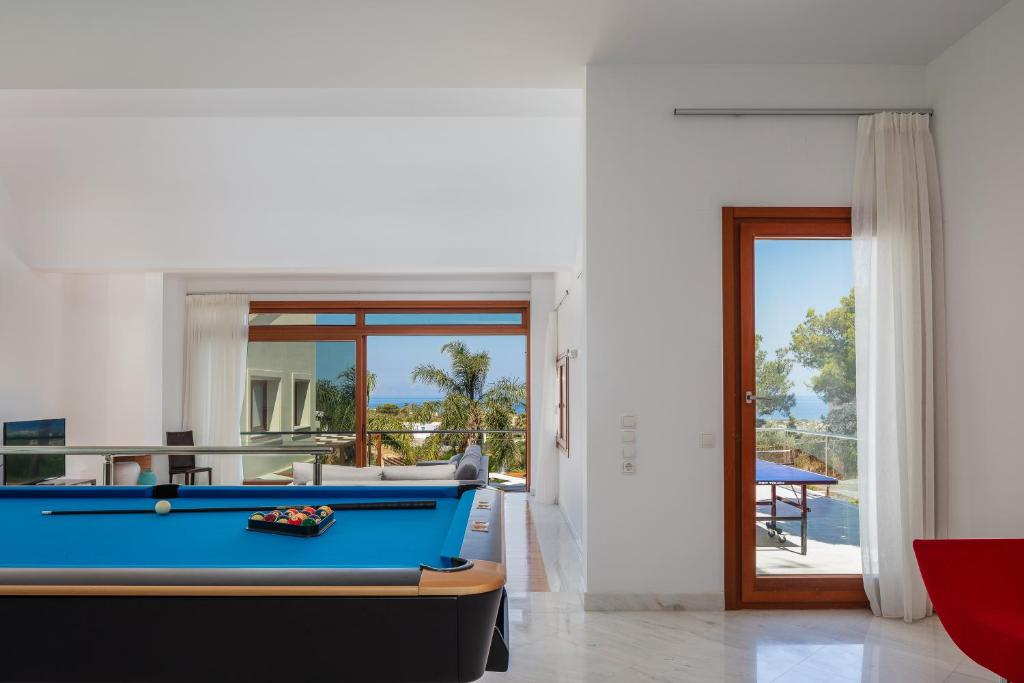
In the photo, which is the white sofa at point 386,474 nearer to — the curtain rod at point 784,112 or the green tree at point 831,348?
the green tree at point 831,348

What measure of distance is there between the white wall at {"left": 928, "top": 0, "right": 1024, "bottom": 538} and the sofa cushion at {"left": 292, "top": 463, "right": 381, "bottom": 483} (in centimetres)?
392

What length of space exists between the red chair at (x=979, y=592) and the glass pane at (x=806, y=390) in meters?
1.17

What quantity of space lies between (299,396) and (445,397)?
192cm

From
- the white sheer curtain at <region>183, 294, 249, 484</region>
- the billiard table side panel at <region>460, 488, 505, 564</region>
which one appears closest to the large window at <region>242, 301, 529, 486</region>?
the white sheer curtain at <region>183, 294, 249, 484</region>

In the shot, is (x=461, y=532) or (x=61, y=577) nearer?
(x=61, y=577)

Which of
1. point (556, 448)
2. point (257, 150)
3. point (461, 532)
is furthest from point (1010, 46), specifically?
point (556, 448)

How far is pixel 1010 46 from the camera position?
3174mm

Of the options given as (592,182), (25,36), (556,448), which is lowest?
(556,448)

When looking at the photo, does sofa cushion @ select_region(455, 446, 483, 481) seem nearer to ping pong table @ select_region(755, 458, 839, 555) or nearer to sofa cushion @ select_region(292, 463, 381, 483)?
sofa cushion @ select_region(292, 463, 381, 483)

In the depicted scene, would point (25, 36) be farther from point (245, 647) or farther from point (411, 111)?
point (245, 647)

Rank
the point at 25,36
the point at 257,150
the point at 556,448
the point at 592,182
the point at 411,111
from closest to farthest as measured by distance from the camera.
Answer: the point at 25,36, the point at 592,182, the point at 411,111, the point at 257,150, the point at 556,448

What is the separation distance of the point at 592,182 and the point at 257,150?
332 cm

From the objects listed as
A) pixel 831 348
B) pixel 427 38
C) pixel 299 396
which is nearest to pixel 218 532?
pixel 427 38

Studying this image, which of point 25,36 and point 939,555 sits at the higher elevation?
point 25,36
